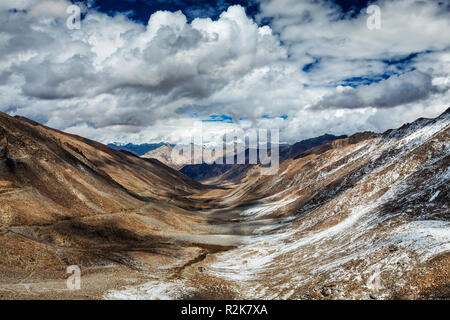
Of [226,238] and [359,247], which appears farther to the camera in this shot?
[226,238]

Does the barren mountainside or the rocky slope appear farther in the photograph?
the barren mountainside

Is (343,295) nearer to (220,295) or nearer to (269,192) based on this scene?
(220,295)

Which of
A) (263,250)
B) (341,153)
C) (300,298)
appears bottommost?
(263,250)

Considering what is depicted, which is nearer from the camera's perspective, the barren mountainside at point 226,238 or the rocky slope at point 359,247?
the rocky slope at point 359,247

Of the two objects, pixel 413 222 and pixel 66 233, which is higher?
pixel 413 222

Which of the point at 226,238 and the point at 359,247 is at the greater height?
the point at 359,247

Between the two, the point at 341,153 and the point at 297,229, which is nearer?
the point at 297,229

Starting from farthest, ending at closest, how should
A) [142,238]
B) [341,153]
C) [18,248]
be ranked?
Result: [341,153] → [142,238] → [18,248]
